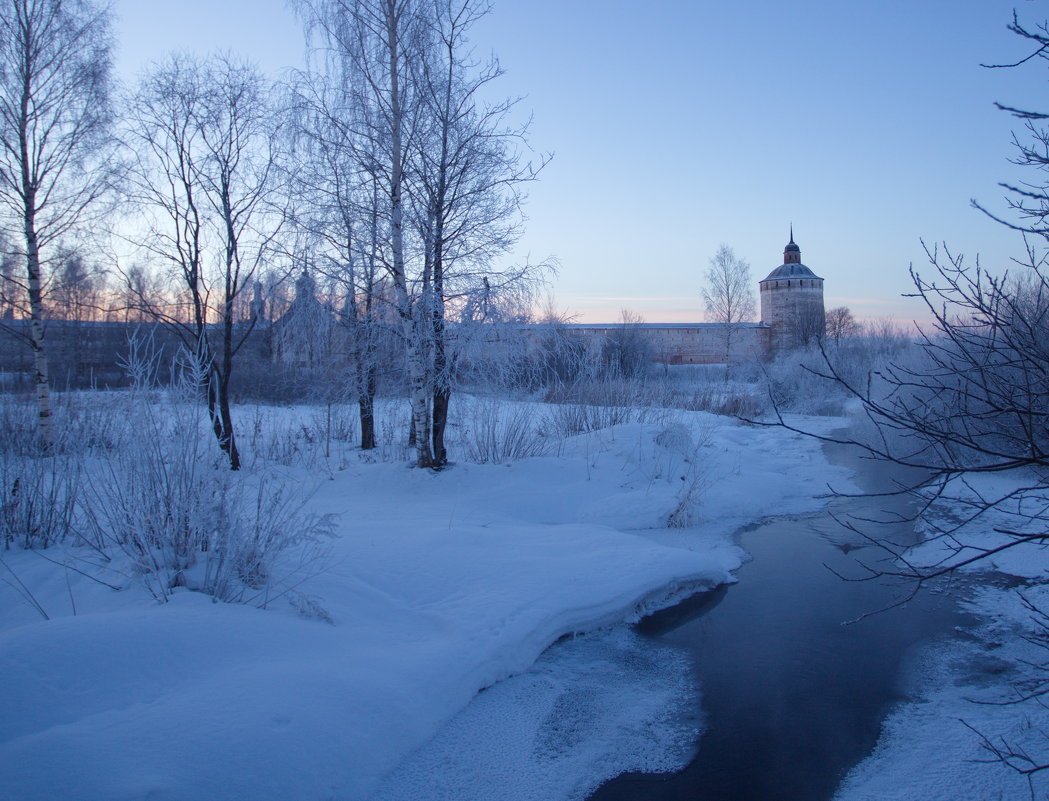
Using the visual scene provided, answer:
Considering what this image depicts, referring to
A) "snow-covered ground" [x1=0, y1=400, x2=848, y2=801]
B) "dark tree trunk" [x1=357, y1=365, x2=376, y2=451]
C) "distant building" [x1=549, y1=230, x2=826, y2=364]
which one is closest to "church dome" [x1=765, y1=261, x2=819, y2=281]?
"distant building" [x1=549, y1=230, x2=826, y2=364]

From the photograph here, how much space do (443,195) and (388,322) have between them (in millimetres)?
1979

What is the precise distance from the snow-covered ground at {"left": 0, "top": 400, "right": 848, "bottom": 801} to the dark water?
25cm

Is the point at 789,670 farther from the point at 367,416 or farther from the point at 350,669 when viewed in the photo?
the point at 367,416

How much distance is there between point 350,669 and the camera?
12.9 feet

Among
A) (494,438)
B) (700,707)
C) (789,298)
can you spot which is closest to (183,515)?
(700,707)

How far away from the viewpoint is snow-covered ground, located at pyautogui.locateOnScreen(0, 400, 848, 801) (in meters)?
2.96

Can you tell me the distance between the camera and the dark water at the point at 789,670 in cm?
369

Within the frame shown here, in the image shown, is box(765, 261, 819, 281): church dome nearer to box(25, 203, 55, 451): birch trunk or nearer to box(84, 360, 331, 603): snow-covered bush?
box(25, 203, 55, 451): birch trunk

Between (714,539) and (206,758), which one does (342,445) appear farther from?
(206,758)

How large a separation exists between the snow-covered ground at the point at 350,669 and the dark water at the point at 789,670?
247 mm

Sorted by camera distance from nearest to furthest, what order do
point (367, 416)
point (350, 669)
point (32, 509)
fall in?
point (350, 669) < point (32, 509) < point (367, 416)

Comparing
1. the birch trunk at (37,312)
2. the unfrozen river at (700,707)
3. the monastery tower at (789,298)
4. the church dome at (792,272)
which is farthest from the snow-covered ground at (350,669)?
the church dome at (792,272)

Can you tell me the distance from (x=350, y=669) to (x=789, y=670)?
10.6 ft

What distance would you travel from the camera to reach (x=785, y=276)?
64.1 meters
